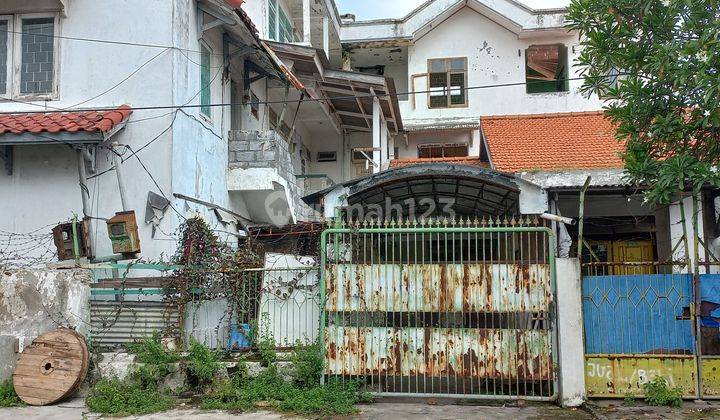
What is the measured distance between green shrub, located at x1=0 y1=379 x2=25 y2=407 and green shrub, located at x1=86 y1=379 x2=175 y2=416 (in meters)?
0.99

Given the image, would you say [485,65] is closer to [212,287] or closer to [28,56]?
[28,56]

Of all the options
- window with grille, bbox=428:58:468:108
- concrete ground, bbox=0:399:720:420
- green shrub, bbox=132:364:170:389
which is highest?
window with grille, bbox=428:58:468:108

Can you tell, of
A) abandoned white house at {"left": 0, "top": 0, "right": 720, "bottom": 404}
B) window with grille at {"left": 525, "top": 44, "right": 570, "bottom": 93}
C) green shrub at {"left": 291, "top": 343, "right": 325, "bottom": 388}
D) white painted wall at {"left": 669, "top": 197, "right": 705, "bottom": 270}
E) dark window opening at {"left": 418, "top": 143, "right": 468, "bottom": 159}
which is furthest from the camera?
dark window opening at {"left": 418, "top": 143, "right": 468, "bottom": 159}

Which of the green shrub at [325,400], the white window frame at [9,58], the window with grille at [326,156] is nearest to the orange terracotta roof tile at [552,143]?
the green shrub at [325,400]

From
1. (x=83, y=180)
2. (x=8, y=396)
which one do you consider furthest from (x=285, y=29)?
(x=8, y=396)

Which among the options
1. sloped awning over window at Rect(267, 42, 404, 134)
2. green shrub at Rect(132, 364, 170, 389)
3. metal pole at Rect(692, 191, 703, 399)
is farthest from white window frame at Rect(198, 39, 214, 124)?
metal pole at Rect(692, 191, 703, 399)

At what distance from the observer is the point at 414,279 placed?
7785 mm

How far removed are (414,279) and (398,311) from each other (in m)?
0.47

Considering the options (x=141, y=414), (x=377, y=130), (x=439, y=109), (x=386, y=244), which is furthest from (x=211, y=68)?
(x=439, y=109)

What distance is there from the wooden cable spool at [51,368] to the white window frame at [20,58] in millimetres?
4863

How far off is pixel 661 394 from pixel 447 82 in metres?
15.1

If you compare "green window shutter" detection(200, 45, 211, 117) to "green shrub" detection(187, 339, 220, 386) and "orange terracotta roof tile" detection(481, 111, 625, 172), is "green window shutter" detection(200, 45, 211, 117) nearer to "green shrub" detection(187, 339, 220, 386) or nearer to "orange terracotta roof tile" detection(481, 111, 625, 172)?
"green shrub" detection(187, 339, 220, 386)

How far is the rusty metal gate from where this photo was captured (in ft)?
24.8

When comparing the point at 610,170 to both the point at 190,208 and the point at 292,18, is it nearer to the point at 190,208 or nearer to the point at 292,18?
the point at 190,208
